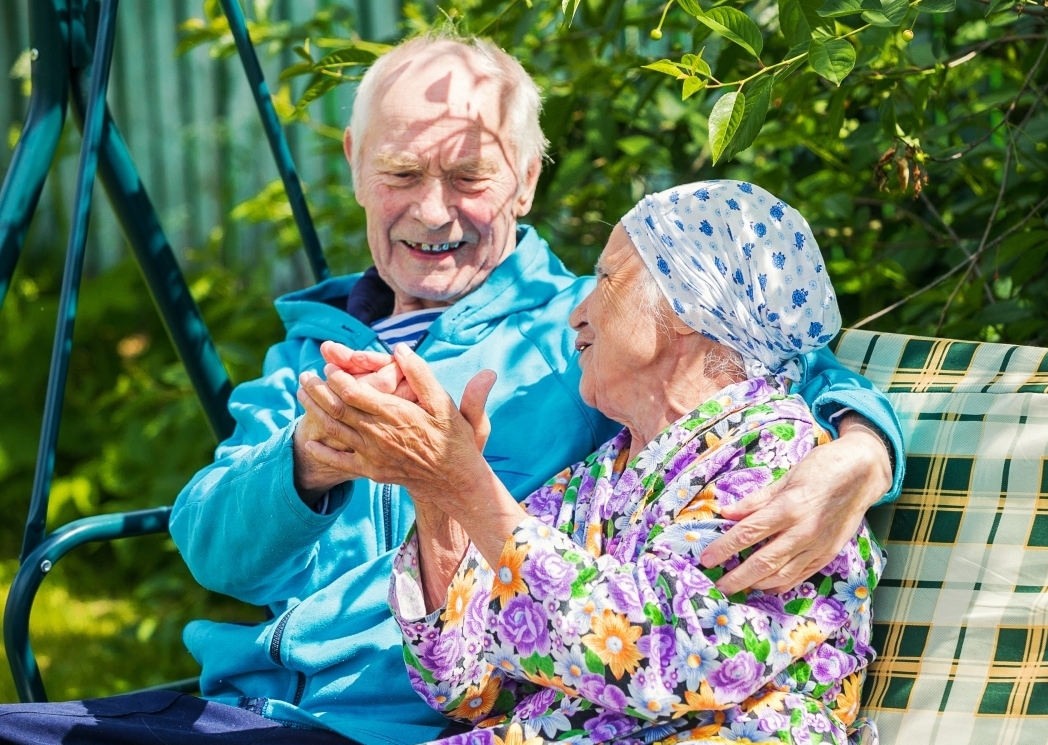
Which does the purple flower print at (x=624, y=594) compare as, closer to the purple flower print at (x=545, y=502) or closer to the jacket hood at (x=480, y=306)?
the purple flower print at (x=545, y=502)

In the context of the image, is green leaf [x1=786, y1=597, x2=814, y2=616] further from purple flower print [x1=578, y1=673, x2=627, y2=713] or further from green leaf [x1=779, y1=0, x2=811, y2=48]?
green leaf [x1=779, y1=0, x2=811, y2=48]

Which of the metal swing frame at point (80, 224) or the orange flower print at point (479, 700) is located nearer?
the orange flower print at point (479, 700)

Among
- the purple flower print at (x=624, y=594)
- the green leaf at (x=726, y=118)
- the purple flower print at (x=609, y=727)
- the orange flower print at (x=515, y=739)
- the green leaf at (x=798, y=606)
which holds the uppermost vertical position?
the green leaf at (x=726, y=118)

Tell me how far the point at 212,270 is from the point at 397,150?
2.60 m

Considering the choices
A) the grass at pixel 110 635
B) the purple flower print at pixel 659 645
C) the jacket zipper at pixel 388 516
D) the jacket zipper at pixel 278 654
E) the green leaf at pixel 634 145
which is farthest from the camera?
the grass at pixel 110 635

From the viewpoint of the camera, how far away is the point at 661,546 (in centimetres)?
179

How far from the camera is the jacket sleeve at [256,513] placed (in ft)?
7.00

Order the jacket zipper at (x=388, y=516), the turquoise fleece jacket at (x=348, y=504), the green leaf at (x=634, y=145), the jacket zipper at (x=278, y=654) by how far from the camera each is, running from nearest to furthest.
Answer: the turquoise fleece jacket at (x=348, y=504), the jacket zipper at (x=278, y=654), the jacket zipper at (x=388, y=516), the green leaf at (x=634, y=145)

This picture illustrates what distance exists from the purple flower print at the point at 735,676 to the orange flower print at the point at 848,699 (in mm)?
261

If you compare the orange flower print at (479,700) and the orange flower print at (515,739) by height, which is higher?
the orange flower print at (515,739)

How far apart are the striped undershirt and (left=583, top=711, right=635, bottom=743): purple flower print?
3.21 ft

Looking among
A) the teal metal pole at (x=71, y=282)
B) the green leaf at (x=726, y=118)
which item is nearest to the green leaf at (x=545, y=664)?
the green leaf at (x=726, y=118)

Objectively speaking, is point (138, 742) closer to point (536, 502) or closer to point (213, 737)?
point (213, 737)

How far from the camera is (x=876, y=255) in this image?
3217 millimetres
